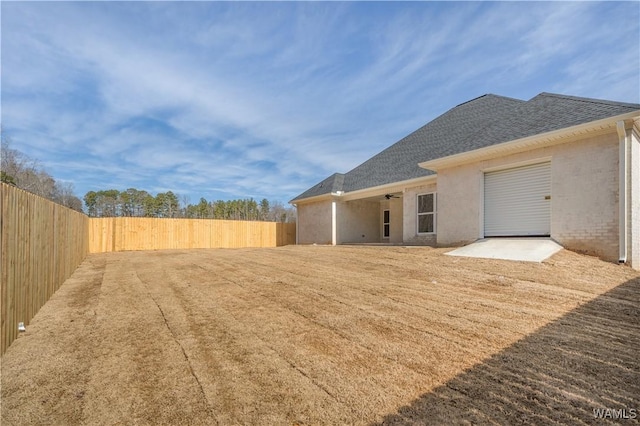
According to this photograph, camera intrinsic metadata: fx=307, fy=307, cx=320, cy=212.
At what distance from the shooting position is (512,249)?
8.09 meters

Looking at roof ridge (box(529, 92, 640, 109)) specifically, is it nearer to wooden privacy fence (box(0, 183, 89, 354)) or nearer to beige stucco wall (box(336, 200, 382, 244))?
beige stucco wall (box(336, 200, 382, 244))

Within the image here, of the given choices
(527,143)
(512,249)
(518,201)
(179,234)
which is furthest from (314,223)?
(527,143)

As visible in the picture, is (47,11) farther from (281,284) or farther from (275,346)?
(275,346)

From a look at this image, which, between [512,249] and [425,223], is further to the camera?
[425,223]

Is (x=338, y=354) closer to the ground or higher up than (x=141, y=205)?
closer to the ground

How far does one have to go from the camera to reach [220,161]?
33688mm

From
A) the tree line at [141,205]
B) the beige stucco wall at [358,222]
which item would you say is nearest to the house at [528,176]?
the beige stucco wall at [358,222]

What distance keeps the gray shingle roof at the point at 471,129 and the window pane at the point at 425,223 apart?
1.72 meters

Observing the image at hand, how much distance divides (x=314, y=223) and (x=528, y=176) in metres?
11.9

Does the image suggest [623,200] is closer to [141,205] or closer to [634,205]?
[634,205]

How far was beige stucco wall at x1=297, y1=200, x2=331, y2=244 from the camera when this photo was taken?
1772 centimetres

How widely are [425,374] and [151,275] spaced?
25.5 ft

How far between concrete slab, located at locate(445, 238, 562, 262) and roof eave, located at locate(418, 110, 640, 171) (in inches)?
102

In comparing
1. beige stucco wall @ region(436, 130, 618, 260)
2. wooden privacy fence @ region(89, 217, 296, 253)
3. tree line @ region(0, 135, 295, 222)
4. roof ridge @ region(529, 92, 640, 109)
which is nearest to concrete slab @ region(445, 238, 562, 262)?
beige stucco wall @ region(436, 130, 618, 260)
